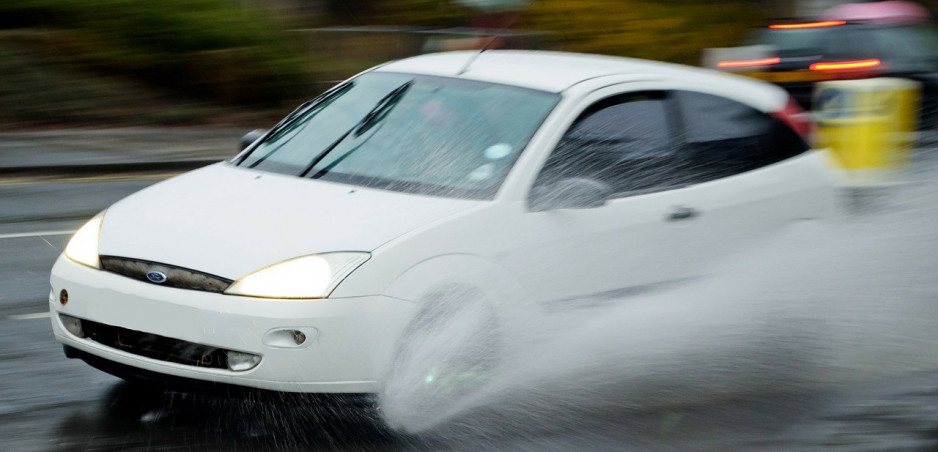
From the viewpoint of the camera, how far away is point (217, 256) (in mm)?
4797

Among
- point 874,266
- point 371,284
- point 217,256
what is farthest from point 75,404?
point 874,266

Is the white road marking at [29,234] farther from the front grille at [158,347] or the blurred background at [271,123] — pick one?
the front grille at [158,347]

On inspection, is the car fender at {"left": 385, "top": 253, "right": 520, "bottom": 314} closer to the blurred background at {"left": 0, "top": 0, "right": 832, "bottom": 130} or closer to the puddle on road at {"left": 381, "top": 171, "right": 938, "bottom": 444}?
the puddle on road at {"left": 381, "top": 171, "right": 938, "bottom": 444}

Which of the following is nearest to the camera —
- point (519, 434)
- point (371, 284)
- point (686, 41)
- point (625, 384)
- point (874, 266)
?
point (371, 284)

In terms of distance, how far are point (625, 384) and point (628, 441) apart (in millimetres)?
529

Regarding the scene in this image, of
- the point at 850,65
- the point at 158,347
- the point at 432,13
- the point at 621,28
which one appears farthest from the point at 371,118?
the point at 432,13

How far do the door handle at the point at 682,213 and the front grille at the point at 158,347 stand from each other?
2058 millimetres

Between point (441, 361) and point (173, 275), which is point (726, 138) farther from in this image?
point (173, 275)

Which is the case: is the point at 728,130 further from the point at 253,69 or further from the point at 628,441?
the point at 253,69

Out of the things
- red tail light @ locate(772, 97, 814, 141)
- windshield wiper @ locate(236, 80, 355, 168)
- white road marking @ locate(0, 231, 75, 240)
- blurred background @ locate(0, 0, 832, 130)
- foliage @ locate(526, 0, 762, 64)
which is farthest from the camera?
foliage @ locate(526, 0, 762, 64)

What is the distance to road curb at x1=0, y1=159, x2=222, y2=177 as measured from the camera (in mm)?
13125

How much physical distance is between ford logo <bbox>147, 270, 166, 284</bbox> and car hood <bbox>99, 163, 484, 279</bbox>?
52 mm

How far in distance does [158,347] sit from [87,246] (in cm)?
66

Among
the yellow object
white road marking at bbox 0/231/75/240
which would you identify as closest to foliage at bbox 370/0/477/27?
the yellow object
